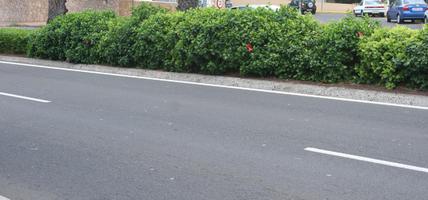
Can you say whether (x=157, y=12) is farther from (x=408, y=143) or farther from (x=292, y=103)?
(x=408, y=143)

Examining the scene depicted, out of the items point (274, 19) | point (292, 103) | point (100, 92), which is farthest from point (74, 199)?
point (274, 19)

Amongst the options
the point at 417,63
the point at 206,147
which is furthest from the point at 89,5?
the point at 206,147

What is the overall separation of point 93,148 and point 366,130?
379 centimetres

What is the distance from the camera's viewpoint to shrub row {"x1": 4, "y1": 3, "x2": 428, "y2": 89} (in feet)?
32.4

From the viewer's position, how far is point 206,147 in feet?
21.2

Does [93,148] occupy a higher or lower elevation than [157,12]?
lower

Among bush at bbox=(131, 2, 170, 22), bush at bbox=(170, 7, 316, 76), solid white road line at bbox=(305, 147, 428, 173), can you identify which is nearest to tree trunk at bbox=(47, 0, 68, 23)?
bush at bbox=(131, 2, 170, 22)

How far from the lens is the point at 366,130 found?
23.4ft

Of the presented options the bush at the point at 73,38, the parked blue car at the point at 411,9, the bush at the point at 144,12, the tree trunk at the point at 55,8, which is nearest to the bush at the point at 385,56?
the bush at the point at 144,12

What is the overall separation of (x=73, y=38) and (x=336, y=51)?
333 inches

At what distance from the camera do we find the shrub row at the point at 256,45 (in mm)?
9883

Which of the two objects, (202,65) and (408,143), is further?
(202,65)

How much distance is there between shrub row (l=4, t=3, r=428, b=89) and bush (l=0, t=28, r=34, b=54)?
248cm

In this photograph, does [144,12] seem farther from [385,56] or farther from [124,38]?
[385,56]
